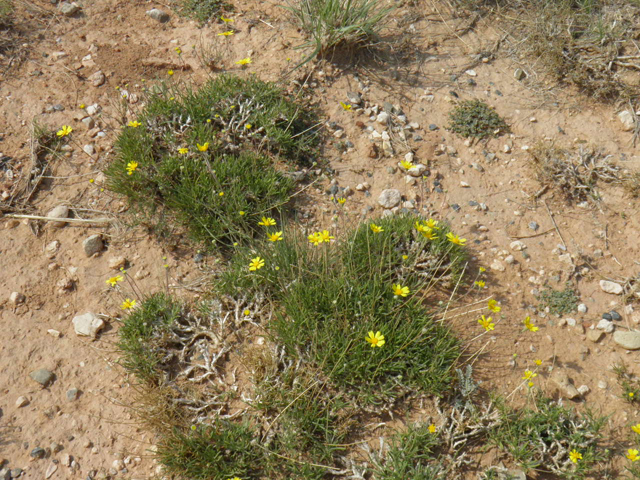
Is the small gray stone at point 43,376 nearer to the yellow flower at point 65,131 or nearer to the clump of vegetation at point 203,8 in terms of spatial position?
the yellow flower at point 65,131

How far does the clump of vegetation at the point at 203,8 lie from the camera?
4.87m

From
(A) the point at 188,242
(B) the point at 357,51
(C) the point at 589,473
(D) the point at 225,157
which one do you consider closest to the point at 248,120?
(D) the point at 225,157

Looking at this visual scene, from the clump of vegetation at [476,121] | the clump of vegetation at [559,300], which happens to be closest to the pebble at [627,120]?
the clump of vegetation at [476,121]

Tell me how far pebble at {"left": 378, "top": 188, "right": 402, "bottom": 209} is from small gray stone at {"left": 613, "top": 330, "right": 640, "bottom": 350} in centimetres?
168

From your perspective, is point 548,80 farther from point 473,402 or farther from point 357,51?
point 473,402

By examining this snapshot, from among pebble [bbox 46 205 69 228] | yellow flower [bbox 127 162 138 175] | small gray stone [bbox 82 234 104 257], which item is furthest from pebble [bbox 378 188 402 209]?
pebble [bbox 46 205 69 228]

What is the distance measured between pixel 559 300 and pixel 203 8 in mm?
3950

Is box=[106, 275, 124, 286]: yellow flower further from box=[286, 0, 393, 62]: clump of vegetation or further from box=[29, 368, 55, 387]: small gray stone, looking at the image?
box=[286, 0, 393, 62]: clump of vegetation

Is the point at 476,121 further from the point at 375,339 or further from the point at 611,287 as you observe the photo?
the point at 375,339

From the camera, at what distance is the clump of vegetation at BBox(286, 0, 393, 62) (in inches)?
172

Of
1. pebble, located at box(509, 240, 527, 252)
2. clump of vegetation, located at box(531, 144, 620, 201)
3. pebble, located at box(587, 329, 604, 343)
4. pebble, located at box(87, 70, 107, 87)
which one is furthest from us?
pebble, located at box(87, 70, 107, 87)

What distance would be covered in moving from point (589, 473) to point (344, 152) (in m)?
2.68

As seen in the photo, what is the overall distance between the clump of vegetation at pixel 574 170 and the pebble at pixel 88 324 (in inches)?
132

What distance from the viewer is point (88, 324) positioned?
3.30 m
